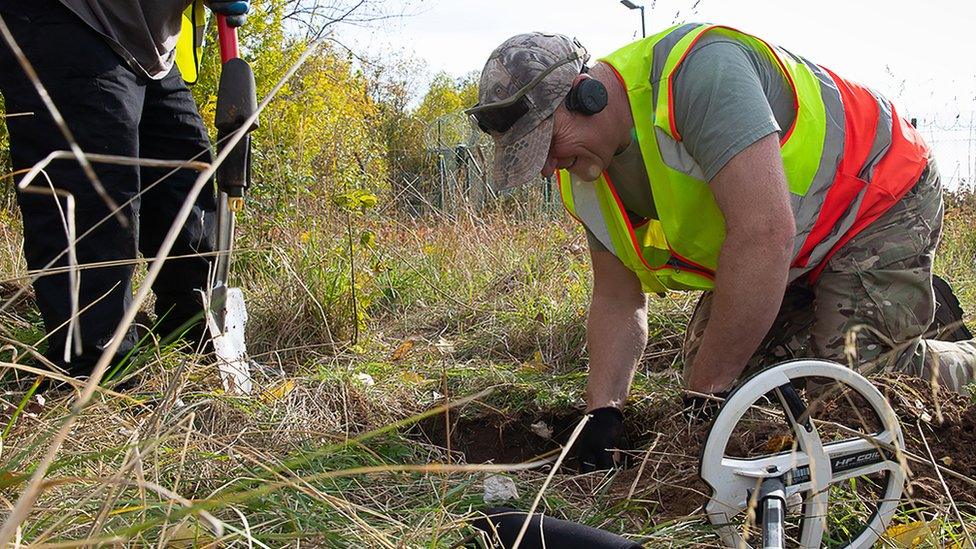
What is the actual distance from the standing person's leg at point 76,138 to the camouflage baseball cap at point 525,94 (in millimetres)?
1110

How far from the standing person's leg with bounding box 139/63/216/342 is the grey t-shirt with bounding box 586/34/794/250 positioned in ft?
5.58

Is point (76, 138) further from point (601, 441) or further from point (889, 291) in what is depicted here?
point (889, 291)

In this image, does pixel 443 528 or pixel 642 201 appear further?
pixel 642 201

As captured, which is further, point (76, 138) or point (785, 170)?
point (76, 138)

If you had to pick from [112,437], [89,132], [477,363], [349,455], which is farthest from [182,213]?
[477,363]

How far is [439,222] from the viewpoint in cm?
608

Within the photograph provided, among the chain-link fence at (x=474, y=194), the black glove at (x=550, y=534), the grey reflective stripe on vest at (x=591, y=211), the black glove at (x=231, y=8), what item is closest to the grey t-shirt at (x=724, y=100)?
the grey reflective stripe on vest at (x=591, y=211)

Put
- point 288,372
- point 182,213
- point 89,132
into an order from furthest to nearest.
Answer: point 288,372 < point 89,132 < point 182,213

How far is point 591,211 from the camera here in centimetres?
278

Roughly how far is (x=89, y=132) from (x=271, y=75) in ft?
10.2

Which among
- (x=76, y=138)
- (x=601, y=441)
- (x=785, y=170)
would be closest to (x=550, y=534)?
(x=601, y=441)

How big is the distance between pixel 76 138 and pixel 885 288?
2.47m

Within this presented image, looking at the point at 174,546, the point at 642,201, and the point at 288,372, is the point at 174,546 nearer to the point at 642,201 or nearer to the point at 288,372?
the point at 642,201

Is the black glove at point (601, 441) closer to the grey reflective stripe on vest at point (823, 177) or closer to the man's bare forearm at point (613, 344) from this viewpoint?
the man's bare forearm at point (613, 344)
